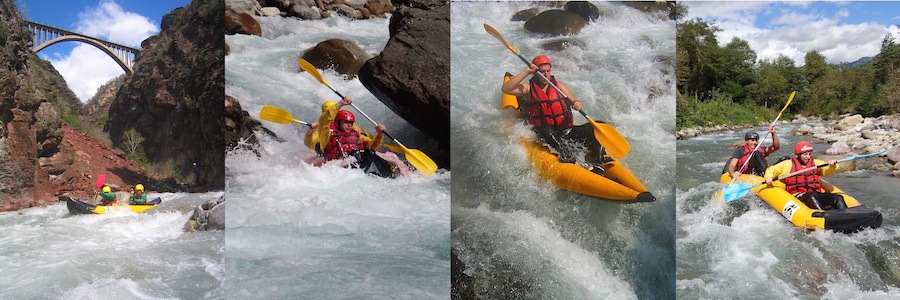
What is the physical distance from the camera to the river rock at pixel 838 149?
3.53 meters

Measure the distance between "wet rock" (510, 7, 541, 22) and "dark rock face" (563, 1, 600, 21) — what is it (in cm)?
18

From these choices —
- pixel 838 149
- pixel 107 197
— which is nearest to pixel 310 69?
pixel 107 197

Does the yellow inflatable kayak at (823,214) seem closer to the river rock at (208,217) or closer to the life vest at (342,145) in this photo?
the life vest at (342,145)

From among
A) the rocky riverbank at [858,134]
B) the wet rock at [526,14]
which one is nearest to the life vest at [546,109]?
the wet rock at [526,14]

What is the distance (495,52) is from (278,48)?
1363 millimetres

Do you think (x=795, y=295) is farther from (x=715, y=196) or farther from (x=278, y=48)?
(x=278, y=48)

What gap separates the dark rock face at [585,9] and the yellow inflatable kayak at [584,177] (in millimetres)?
683

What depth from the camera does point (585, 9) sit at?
3.75 m

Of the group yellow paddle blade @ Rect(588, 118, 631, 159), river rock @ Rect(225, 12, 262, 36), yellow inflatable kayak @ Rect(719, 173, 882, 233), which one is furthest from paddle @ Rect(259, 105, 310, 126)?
yellow inflatable kayak @ Rect(719, 173, 882, 233)

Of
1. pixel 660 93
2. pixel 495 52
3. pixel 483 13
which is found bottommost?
pixel 660 93

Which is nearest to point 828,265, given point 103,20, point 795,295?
point 795,295

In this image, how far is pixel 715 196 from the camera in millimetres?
3572

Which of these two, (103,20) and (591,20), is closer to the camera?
(591,20)

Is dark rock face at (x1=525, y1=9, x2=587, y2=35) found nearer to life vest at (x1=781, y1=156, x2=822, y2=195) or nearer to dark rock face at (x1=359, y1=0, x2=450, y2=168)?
dark rock face at (x1=359, y1=0, x2=450, y2=168)
